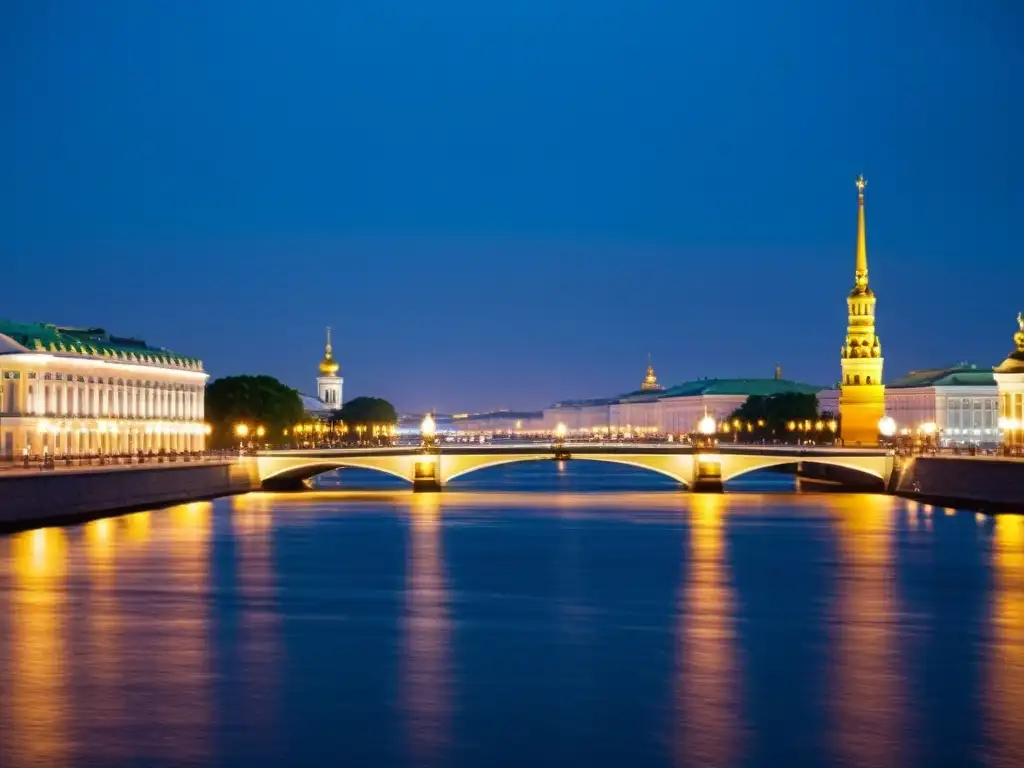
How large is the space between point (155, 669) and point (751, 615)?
15.4 meters

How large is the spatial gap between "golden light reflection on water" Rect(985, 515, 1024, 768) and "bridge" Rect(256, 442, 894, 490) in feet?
142

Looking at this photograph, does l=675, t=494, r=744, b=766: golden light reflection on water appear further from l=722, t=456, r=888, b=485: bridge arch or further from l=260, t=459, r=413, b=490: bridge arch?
l=260, t=459, r=413, b=490: bridge arch

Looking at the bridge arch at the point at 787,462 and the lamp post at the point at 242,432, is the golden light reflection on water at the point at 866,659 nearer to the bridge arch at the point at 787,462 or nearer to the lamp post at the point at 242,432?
the bridge arch at the point at 787,462

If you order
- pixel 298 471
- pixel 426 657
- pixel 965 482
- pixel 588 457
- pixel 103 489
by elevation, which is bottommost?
pixel 426 657

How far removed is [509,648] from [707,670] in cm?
482

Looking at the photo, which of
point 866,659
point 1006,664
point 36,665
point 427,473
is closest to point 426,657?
point 36,665

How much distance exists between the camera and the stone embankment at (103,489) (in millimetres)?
71375

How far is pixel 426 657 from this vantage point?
134 ft

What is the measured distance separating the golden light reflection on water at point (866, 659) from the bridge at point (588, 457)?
122 ft

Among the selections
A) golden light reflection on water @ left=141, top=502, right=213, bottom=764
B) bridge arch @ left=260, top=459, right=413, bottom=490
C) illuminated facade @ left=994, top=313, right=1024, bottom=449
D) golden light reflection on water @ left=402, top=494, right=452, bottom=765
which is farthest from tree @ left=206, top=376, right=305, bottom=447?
golden light reflection on water @ left=402, top=494, right=452, bottom=765

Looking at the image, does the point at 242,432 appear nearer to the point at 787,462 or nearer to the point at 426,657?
the point at 787,462

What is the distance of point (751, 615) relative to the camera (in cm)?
4859

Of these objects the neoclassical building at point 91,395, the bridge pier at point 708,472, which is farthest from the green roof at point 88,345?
the bridge pier at point 708,472

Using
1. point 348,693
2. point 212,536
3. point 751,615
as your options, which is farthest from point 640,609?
point 212,536
